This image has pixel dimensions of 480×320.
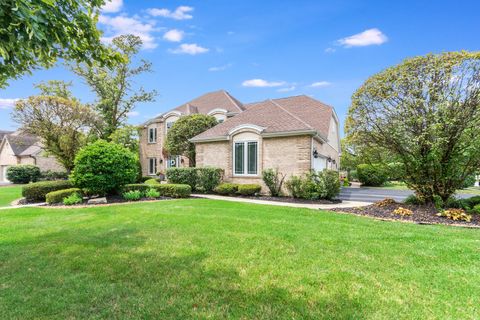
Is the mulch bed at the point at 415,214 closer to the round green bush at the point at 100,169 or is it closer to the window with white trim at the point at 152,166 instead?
the round green bush at the point at 100,169

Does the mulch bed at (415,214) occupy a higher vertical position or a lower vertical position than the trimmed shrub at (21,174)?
lower

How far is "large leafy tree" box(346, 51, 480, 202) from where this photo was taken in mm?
8742

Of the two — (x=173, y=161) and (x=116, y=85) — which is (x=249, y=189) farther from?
(x=116, y=85)

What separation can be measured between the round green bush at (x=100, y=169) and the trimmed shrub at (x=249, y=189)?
567 cm

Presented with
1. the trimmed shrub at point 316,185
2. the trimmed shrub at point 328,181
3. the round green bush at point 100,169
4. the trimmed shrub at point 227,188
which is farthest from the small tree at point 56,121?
the trimmed shrub at point 328,181

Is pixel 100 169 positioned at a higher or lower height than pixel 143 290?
higher

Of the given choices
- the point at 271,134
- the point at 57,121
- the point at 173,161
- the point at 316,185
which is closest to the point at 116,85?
the point at 57,121

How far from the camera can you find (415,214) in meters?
8.70

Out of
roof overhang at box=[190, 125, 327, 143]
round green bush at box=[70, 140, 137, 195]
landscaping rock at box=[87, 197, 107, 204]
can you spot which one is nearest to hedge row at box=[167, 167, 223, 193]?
roof overhang at box=[190, 125, 327, 143]

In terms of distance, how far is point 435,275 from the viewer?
380cm

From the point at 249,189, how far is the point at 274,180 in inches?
55.7

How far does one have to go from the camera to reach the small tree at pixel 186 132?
18734 millimetres

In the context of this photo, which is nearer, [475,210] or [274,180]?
[475,210]

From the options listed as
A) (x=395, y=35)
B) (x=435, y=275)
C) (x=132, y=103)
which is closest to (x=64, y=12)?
(x=435, y=275)
